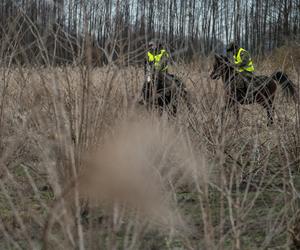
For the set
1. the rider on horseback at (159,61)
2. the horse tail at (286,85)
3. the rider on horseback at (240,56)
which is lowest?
the horse tail at (286,85)

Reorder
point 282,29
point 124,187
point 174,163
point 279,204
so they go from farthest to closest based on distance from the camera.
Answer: point 282,29 < point 279,204 < point 174,163 < point 124,187

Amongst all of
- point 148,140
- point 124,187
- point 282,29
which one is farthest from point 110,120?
point 282,29

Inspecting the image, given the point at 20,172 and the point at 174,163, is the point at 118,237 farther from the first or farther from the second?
the point at 20,172

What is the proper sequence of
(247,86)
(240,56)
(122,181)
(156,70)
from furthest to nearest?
(240,56) < (247,86) < (156,70) < (122,181)

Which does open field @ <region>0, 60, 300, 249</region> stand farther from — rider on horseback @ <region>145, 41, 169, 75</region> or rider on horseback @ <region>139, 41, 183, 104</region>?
rider on horseback @ <region>145, 41, 169, 75</region>

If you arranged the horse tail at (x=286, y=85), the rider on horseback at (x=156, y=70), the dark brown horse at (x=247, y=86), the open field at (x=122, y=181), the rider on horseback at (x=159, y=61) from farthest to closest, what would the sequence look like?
the horse tail at (x=286, y=85), the dark brown horse at (x=247, y=86), the rider on horseback at (x=159, y=61), the rider on horseback at (x=156, y=70), the open field at (x=122, y=181)

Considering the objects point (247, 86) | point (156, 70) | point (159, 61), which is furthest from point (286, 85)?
point (156, 70)

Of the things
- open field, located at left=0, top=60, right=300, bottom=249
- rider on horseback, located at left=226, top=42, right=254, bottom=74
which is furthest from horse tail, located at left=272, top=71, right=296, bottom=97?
open field, located at left=0, top=60, right=300, bottom=249

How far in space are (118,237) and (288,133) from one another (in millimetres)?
1904

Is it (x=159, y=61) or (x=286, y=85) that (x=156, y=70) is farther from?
(x=286, y=85)

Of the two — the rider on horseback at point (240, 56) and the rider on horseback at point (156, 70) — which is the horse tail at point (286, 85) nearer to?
the rider on horseback at point (240, 56)

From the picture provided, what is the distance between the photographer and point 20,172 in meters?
3.62

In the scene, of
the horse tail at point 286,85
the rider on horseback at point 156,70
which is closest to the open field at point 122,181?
the rider on horseback at point 156,70

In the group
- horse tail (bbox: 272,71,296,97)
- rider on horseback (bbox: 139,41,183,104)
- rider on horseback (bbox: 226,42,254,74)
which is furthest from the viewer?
rider on horseback (bbox: 226,42,254,74)
